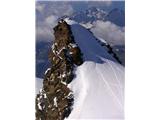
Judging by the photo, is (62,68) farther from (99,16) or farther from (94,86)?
(99,16)

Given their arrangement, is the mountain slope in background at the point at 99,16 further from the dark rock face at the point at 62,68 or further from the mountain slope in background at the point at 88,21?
the dark rock face at the point at 62,68

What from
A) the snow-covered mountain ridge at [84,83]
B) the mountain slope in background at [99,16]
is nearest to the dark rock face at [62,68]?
the snow-covered mountain ridge at [84,83]

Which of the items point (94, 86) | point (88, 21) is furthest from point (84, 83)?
point (88, 21)

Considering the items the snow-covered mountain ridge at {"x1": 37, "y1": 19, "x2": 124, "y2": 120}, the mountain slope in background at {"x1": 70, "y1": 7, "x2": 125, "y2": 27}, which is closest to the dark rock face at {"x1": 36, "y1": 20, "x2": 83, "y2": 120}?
the snow-covered mountain ridge at {"x1": 37, "y1": 19, "x2": 124, "y2": 120}

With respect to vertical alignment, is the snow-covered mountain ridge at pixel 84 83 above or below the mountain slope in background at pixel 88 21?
below
